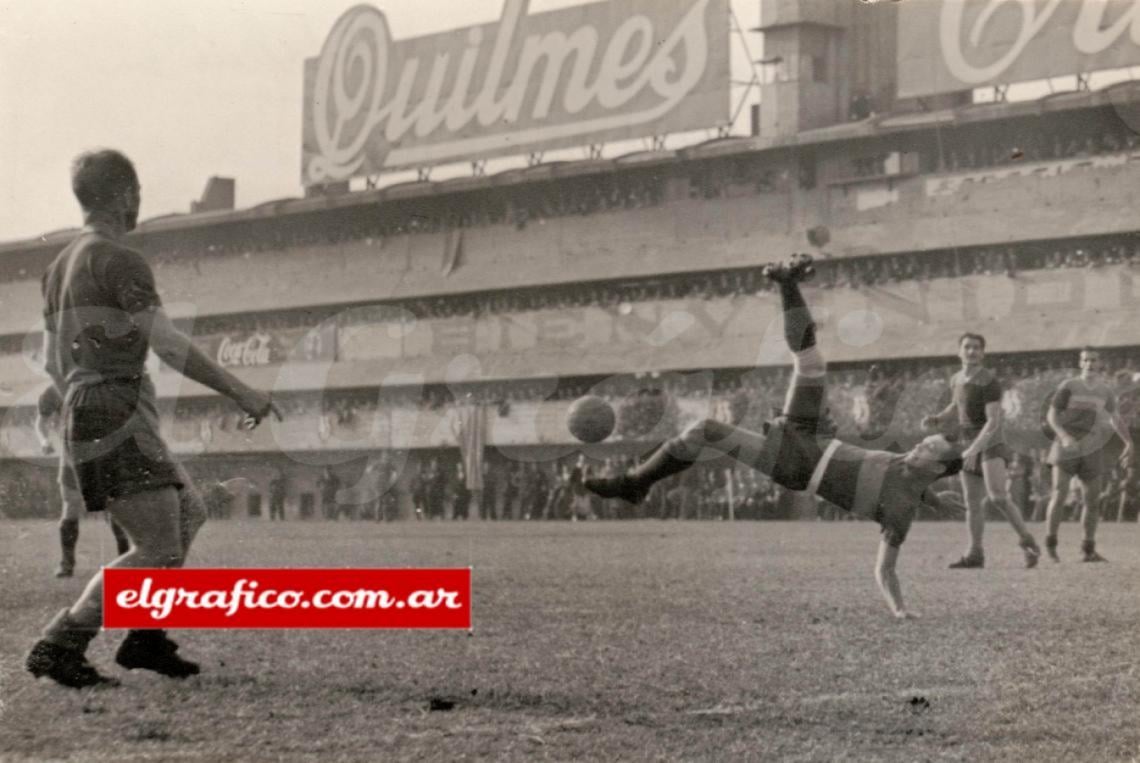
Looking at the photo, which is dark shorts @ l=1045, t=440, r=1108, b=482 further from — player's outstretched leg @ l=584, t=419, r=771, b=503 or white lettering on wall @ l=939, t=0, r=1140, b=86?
white lettering on wall @ l=939, t=0, r=1140, b=86

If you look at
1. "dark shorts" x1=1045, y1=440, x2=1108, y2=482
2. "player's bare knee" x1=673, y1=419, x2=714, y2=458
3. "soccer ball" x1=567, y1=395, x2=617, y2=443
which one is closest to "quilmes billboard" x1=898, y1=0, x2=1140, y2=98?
"dark shorts" x1=1045, y1=440, x2=1108, y2=482

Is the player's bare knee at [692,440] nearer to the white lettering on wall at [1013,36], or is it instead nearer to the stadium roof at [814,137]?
the stadium roof at [814,137]

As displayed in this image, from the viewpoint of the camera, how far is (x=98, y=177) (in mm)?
5555

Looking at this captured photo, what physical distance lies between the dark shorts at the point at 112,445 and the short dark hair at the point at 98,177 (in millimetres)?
641

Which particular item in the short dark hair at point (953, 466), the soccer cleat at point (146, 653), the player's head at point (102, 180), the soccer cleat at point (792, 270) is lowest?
the soccer cleat at point (146, 653)

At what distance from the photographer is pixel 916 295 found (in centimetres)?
3228

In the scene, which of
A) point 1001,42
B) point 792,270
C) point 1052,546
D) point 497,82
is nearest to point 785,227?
point 1001,42

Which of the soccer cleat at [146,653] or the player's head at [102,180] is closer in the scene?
the player's head at [102,180]

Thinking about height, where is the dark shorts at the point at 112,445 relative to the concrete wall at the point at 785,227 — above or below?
below

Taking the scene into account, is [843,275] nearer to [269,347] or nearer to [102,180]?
[269,347]

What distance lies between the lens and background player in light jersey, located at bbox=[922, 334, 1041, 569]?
10586 millimetres

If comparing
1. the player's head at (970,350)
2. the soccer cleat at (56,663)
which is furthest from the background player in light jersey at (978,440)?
the soccer cleat at (56,663)

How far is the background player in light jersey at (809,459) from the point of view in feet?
19.8

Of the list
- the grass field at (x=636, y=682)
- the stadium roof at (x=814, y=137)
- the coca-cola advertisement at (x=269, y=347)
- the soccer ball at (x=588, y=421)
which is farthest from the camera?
the stadium roof at (x=814, y=137)
